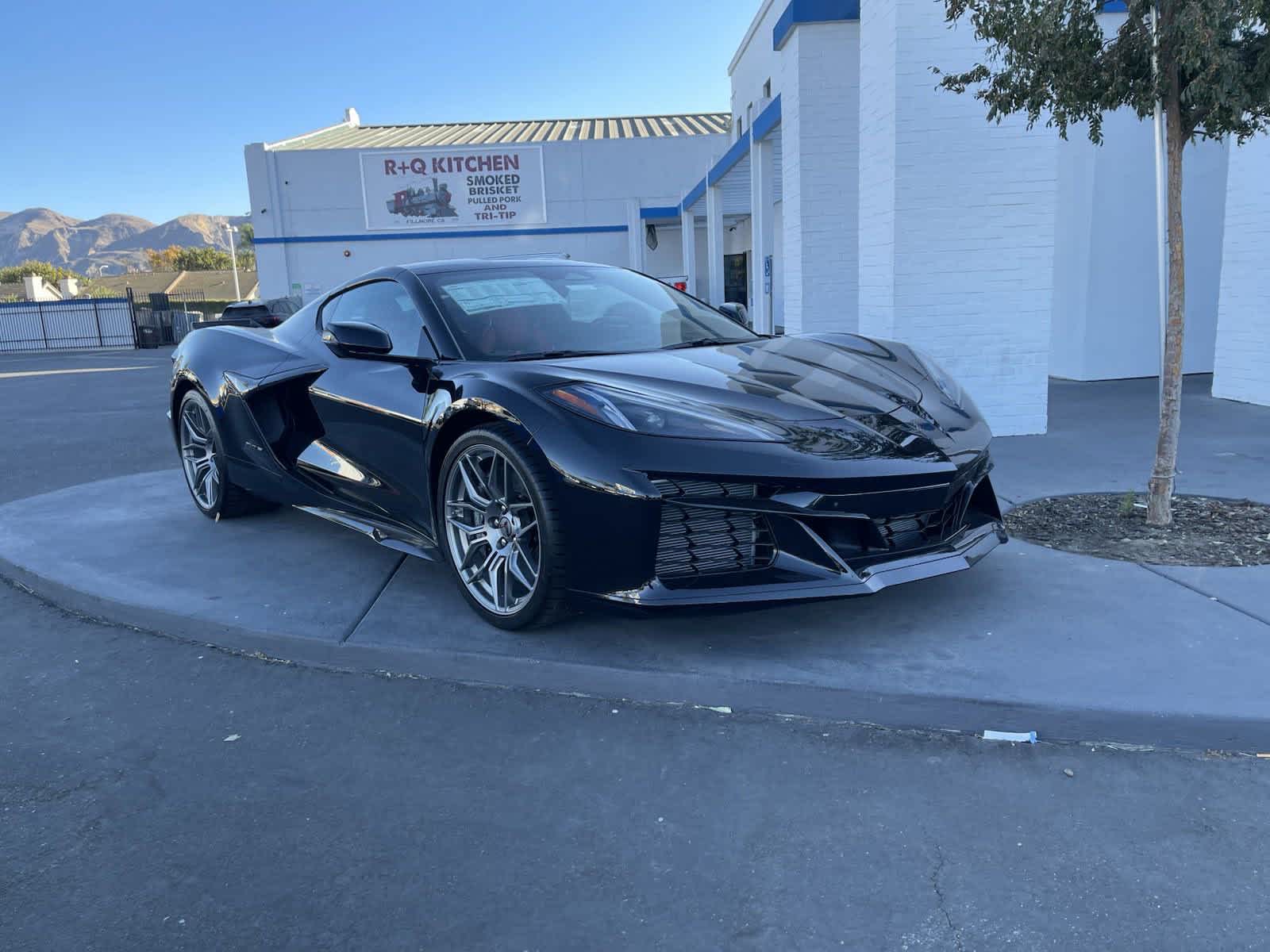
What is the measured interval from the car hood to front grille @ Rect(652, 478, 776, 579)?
0.41m

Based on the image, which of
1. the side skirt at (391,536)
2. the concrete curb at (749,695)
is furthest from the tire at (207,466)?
the concrete curb at (749,695)

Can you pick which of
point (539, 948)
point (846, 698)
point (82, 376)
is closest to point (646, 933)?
point (539, 948)

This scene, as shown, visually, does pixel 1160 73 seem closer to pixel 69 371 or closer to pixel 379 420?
pixel 379 420

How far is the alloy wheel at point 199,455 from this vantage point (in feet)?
17.9

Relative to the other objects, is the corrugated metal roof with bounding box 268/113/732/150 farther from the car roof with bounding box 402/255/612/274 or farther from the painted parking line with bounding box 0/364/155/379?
the car roof with bounding box 402/255/612/274

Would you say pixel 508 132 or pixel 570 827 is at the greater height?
pixel 508 132

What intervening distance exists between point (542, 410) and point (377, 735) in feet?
3.87

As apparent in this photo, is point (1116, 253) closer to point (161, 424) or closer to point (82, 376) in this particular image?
point (161, 424)

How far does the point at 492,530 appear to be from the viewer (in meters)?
3.65

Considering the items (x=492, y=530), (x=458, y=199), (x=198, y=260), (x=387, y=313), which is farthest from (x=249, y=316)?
(x=198, y=260)

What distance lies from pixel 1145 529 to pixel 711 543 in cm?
262

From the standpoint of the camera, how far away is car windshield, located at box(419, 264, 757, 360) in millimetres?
4000

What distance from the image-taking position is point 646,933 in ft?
6.72

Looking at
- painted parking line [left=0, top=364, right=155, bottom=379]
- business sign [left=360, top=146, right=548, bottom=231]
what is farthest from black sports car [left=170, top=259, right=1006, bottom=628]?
business sign [left=360, top=146, right=548, bottom=231]
